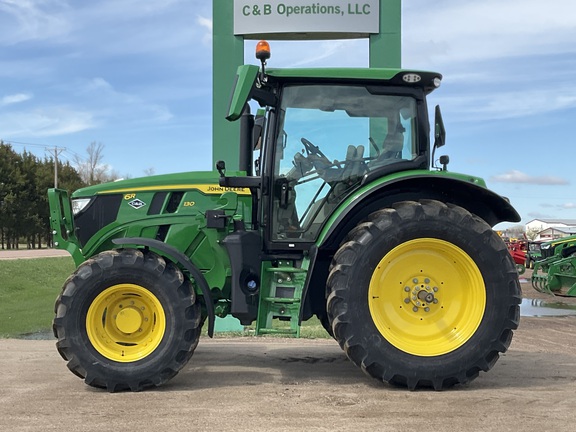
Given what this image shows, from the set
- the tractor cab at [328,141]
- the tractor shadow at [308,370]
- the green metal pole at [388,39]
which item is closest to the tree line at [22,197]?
the green metal pole at [388,39]

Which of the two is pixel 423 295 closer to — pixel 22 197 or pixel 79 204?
pixel 79 204

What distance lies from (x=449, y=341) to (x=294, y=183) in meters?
1.88

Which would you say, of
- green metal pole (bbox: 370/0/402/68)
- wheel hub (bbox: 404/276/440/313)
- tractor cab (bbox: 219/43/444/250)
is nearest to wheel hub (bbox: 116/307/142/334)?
tractor cab (bbox: 219/43/444/250)

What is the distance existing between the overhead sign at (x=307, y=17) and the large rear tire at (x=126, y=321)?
5938 mm

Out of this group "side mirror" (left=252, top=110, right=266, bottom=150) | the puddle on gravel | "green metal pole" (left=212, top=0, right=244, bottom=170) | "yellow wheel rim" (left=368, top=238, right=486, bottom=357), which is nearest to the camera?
"yellow wheel rim" (left=368, top=238, right=486, bottom=357)

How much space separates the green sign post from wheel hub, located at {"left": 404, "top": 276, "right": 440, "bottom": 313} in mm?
5339

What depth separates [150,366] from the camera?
5062mm

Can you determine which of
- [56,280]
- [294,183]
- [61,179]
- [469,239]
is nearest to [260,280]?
[294,183]

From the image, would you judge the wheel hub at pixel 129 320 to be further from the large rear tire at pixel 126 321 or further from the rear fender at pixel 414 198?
the rear fender at pixel 414 198

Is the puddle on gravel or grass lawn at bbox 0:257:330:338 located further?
the puddle on gravel

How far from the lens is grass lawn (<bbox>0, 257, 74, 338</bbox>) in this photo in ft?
34.6

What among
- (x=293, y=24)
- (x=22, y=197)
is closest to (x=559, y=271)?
(x=293, y=24)

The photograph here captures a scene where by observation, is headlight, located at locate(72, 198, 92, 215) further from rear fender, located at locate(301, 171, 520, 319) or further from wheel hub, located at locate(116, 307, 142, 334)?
rear fender, located at locate(301, 171, 520, 319)

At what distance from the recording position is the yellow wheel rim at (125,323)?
516 cm
